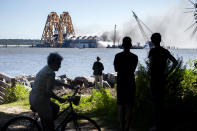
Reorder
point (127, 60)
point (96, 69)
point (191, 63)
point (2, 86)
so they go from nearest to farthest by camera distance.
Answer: point (127, 60) → point (191, 63) → point (2, 86) → point (96, 69)

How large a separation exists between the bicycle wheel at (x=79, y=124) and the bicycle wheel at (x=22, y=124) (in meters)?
0.40

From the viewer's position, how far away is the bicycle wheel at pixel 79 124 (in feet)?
13.4

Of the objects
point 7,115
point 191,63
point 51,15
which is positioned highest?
point 51,15

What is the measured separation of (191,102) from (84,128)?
2950mm

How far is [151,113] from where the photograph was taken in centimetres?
656

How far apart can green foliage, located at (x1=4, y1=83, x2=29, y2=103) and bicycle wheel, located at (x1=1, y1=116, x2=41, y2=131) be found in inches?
286

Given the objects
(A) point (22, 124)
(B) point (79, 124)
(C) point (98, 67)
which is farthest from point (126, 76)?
(C) point (98, 67)

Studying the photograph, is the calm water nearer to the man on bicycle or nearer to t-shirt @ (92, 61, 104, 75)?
t-shirt @ (92, 61, 104, 75)

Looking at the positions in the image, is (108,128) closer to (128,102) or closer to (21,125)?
(128,102)

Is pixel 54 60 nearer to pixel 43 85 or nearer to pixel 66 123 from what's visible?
pixel 43 85

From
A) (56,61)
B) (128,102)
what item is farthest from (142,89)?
(56,61)

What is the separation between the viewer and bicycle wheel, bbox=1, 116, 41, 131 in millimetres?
4125

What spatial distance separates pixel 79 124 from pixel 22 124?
80cm

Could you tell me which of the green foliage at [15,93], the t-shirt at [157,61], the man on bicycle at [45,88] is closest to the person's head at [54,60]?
the man on bicycle at [45,88]
